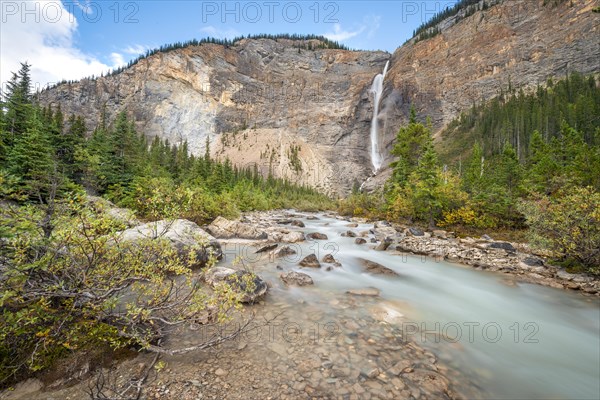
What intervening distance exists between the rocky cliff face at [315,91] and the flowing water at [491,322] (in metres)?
81.1

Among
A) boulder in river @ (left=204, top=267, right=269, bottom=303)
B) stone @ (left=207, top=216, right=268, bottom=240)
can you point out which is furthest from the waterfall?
boulder in river @ (left=204, top=267, right=269, bottom=303)

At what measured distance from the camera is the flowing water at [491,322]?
4805 mm

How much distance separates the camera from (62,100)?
101750mm

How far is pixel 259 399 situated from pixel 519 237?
19803 millimetres

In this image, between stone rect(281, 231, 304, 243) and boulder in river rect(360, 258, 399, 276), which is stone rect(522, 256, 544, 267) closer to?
boulder in river rect(360, 258, 399, 276)

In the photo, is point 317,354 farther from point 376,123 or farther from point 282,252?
point 376,123

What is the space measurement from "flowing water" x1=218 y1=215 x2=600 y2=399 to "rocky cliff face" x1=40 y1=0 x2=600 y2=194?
81.1 meters

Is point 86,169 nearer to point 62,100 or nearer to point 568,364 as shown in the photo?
point 568,364

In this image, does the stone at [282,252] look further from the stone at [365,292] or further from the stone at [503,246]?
the stone at [503,246]

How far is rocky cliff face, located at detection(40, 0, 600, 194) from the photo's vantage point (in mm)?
81500

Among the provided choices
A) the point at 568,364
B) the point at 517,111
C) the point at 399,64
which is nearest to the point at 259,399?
the point at 568,364

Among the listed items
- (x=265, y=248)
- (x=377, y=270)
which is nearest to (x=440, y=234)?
(x=377, y=270)

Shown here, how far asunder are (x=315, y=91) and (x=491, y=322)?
388 ft

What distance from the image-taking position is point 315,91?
113m
